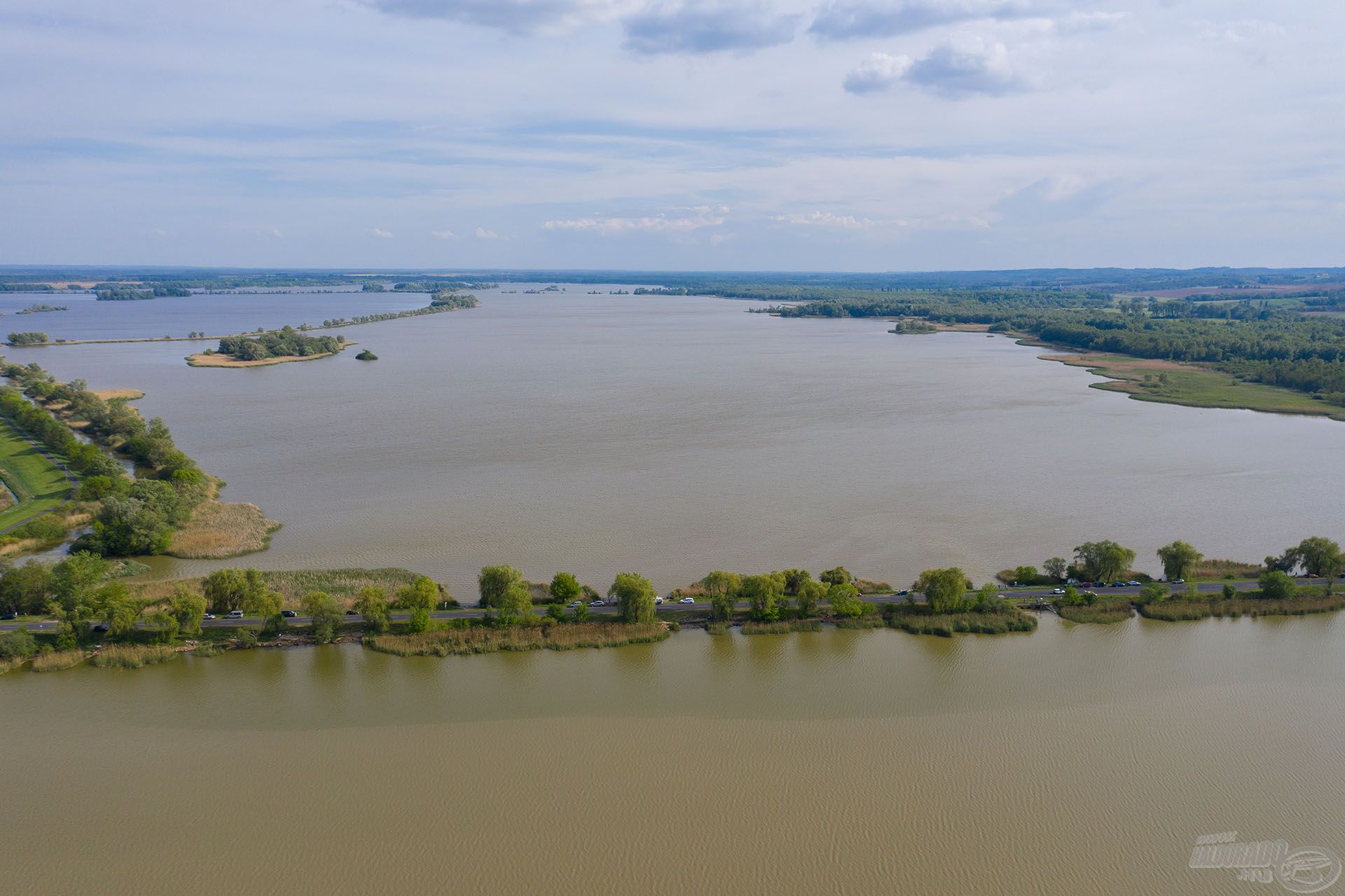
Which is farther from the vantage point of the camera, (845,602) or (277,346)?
(277,346)

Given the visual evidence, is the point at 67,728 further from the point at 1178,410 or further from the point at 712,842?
the point at 1178,410

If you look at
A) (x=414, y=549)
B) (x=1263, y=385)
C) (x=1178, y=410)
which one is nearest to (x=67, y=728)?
(x=414, y=549)

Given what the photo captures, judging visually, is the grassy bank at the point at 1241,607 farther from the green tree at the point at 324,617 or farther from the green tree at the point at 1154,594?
the green tree at the point at 324,617

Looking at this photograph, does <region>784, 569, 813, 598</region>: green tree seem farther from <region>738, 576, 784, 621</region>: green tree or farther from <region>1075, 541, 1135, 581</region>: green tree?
<region>1075, 541, 1135, 581</region>: green tree

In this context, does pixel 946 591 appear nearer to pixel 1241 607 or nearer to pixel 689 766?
pixel 1241 607

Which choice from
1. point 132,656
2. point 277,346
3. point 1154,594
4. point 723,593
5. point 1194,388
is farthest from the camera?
point 277,346

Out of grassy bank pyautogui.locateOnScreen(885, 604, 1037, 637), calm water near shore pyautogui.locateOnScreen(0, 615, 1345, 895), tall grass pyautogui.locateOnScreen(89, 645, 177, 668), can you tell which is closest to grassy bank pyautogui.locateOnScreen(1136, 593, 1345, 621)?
calm water near shore pyautogui.locateOnScreen(0, 615, 1345, 895)

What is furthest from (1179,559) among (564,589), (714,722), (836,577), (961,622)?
(564,589)
